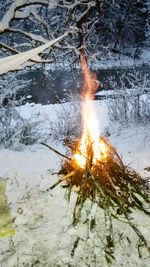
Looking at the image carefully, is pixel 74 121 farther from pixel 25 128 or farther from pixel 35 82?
pixel 35 82

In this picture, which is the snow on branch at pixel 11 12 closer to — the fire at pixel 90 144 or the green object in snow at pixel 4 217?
the fire at pixel 90 144

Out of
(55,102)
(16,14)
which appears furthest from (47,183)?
(55,102)

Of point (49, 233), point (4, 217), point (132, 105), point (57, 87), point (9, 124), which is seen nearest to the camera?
point (49, 233)

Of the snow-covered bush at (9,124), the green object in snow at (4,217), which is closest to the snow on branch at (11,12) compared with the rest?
Answer: the green object in snow at (4,217)

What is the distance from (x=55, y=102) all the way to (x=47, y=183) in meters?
13.3

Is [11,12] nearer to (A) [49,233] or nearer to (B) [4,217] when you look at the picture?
(B) [4,217]

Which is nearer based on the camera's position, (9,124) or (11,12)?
(11,12)

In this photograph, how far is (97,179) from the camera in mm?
4371

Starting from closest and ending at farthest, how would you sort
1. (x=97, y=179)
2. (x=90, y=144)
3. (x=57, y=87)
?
(x=97, y=179)
(x=90, y=144)
(x=57, y=87)

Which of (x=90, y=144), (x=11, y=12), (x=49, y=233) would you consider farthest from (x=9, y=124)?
(x=49, y=233)

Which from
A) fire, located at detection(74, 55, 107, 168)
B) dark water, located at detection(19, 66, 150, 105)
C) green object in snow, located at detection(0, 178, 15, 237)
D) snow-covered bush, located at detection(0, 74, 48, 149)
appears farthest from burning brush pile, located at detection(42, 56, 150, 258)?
dark water, located at detection(19, 66, 150, 105)

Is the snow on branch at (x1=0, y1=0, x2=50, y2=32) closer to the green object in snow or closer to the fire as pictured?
the fire

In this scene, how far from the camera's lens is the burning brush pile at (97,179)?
4.17 m

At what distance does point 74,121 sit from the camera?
35.7 feet
